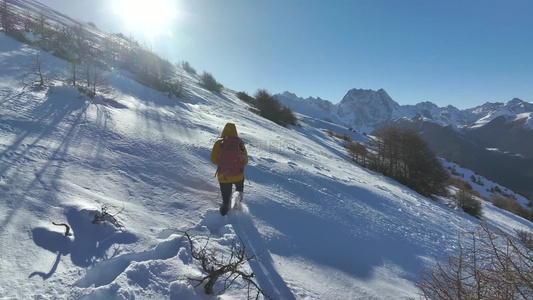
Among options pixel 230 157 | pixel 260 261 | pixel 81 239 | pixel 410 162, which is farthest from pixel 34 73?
pixel 410 162

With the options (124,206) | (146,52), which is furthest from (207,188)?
(146,52)

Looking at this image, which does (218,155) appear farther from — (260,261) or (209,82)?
(209,82)

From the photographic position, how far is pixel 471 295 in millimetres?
1682

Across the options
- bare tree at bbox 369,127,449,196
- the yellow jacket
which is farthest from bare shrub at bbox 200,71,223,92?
the yellow jacket

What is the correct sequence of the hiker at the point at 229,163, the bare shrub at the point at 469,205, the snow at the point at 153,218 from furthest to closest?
1. the bare shrub at the point at 469,205
2. the hiker at the point at 229,163
3. the snow at the point at 153,218

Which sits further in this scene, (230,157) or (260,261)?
(230,157)

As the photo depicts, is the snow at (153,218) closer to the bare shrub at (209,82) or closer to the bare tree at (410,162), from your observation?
the bare tree at (410,162)

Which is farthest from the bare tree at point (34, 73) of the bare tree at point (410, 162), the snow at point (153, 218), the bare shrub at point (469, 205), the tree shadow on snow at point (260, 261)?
the bare shrub at point (469, 205)

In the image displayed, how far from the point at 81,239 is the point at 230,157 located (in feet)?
5.82

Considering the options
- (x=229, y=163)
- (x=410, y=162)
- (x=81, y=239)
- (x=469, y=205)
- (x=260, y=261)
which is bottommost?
(x=81, y=239)

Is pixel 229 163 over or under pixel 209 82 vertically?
under

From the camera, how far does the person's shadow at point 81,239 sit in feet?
6.14

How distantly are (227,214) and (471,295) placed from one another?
2260 millimetres

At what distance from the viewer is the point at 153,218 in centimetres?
261
